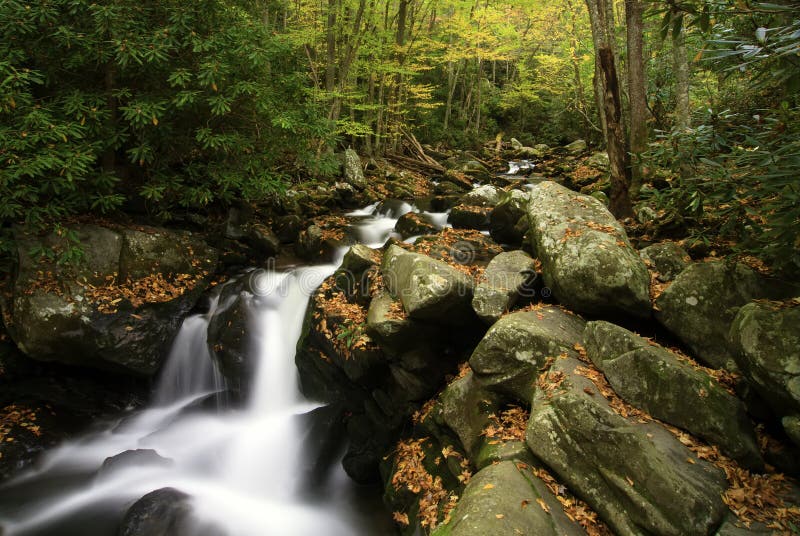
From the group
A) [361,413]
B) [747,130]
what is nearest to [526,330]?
[747,130]

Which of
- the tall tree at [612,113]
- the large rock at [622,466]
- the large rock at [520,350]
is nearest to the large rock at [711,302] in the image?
the large rock at [520,350]

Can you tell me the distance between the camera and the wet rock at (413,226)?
37.5 ft

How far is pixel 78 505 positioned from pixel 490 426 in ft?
18.7

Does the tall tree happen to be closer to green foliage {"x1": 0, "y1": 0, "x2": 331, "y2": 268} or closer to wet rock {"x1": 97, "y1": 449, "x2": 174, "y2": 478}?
green foliage {"x1": 0, "y1": 0, "x2": 331, "y2": 268}

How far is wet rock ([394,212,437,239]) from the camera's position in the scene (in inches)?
450

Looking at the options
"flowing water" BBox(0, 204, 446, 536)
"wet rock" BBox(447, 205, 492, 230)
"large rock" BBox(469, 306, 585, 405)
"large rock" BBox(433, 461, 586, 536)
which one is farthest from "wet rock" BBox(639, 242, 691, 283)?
"wet rock" BBox(447, 205, 492, 230)

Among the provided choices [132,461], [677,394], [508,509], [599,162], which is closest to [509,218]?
[677,394]

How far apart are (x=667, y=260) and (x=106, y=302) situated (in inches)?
343

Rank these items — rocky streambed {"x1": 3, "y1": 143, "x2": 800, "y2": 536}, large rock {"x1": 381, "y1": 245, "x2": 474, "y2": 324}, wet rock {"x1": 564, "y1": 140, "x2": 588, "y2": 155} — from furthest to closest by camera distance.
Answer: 1. wet rock {"x1": 564, "y1": 140, "x2": 588, "y2": 155}
2. large rock {"x1": 381, "y1": 245, "x2": 474, "y2": 324}
3. rocky streambed {"x1": 3, "y1": 143, "x2": 800, "y2": 536}

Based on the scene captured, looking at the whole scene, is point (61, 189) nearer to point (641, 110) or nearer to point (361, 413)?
point (361, 413)

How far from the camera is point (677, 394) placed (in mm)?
3836

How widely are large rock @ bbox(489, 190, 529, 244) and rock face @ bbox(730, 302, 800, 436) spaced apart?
5530 mm

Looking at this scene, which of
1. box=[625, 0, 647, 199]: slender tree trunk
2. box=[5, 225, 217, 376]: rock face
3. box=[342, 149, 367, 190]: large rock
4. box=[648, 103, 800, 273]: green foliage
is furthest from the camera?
box=[342, 149, 367, 190]: large rock

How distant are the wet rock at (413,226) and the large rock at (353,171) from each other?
376 centimetres
